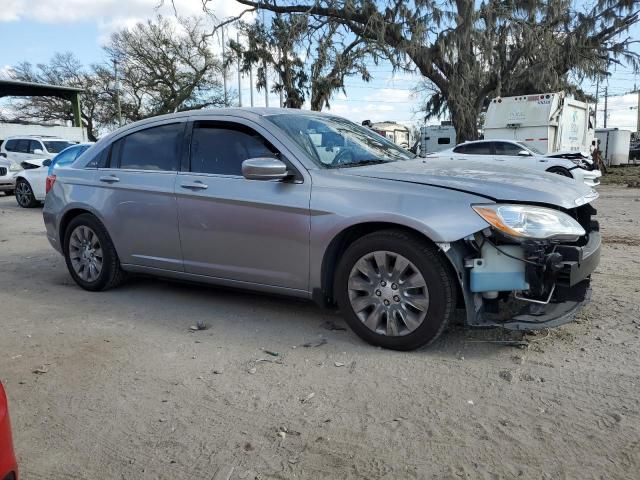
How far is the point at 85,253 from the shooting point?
18.0 ft

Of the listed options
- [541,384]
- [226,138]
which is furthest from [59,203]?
[541,384]

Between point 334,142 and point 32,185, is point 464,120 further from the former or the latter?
point 334,142

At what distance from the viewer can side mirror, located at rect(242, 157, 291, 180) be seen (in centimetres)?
385

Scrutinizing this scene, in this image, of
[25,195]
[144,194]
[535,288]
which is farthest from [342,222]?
[25,195]

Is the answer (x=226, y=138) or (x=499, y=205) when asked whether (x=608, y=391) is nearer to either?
(x=499, y=205)

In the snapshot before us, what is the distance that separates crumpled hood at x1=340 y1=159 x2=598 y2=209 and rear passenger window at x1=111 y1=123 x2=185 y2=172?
164cm

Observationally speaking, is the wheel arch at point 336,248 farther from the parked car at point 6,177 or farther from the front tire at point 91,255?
the parked car at point 6,177

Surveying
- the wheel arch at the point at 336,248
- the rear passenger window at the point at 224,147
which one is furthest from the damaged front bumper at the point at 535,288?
the rear passenger window at the point at 224,147

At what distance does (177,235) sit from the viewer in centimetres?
466

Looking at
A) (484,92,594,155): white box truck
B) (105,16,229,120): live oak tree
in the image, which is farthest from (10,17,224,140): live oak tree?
(484,92,594,155): white box truck

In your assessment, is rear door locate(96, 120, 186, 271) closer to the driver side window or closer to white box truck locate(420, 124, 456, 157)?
the driver side window

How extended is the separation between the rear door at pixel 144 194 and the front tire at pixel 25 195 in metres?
9.63

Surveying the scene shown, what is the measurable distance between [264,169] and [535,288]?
6.34 ft

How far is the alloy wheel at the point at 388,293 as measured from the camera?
3.61m
